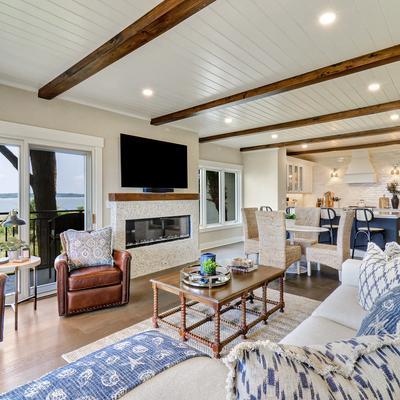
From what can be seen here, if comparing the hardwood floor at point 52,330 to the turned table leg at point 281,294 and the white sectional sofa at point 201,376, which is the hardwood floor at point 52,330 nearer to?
the turned table leg at point 281,294

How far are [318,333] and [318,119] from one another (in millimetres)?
4132

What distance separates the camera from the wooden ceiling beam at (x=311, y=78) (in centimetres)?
267

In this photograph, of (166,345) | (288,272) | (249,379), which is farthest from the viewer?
(288,272)

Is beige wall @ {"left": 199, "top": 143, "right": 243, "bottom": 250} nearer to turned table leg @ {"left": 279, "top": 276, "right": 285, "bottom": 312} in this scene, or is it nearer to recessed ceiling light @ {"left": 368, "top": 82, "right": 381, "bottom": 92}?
turned table leg @ {"left": 279, "top": 276, "right": 285, "bottom": 312}

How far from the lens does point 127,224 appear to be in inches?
Answer: 182

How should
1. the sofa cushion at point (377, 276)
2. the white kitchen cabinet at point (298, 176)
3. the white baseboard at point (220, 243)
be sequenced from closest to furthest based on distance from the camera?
1. the sofa cushion at point (377, 276)
2. the white baseboard at point (220, 243)
3. the white kitchen cabinet at point (298, 176)

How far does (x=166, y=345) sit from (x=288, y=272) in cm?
401

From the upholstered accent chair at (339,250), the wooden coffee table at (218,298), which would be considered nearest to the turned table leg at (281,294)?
the wooden coffee table at (218,298)

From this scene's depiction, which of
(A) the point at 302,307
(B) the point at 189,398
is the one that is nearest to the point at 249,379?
(B) the point at 189,398

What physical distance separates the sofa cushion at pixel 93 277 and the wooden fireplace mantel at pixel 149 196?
129 centimetres

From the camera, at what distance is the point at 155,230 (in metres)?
5.10

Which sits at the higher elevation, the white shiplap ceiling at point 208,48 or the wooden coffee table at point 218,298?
the white shiplap ceiling at point 208,48

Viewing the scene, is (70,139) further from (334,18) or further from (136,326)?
(334,18)

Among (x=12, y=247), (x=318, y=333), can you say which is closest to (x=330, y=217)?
(x=318, y=333)
